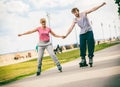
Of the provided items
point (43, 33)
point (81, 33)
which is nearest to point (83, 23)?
point (81, 33)

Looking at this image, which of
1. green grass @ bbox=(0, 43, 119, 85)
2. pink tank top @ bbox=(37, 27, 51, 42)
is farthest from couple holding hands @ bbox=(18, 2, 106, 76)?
green grass @ bbox=(0, 43, 119, 85)

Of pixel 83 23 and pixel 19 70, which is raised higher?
pixel 83 23

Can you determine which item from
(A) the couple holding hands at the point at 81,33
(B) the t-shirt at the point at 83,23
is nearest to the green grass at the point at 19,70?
(A) the couple holding hands at the point at 81,33

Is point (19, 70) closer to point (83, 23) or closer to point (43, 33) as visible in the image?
point (43, 33)

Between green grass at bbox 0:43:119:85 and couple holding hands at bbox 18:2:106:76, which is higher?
couple holding hands at bbox 18:2:106:76

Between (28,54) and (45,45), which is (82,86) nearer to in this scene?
(45,45)

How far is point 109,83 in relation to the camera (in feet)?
18.9

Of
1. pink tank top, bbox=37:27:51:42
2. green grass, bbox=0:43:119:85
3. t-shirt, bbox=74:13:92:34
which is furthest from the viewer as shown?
green grass, bbox=0:43:119:85

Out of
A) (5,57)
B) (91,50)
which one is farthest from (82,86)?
(5,57)

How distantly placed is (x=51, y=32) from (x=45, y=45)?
17.4 inches

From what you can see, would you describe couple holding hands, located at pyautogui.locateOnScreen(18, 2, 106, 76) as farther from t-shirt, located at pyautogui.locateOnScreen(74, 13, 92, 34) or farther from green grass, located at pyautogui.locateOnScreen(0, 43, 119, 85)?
green grass, located at pyautogui.locateOnScreen(0, 43, 119, 85)

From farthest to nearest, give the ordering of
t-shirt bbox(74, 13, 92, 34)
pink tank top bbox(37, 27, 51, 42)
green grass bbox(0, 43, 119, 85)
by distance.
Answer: green grass bbox(0, 43, 119, 85) < pink tank top bbox(37, 27, 51, 42) < t-shirt bbox(74, 13, 92, 34)

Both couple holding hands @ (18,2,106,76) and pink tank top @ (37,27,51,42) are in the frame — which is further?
pink tank top @ (37,27,51,42)

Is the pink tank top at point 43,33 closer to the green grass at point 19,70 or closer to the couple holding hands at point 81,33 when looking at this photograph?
the couple holding hands at point 81,33
